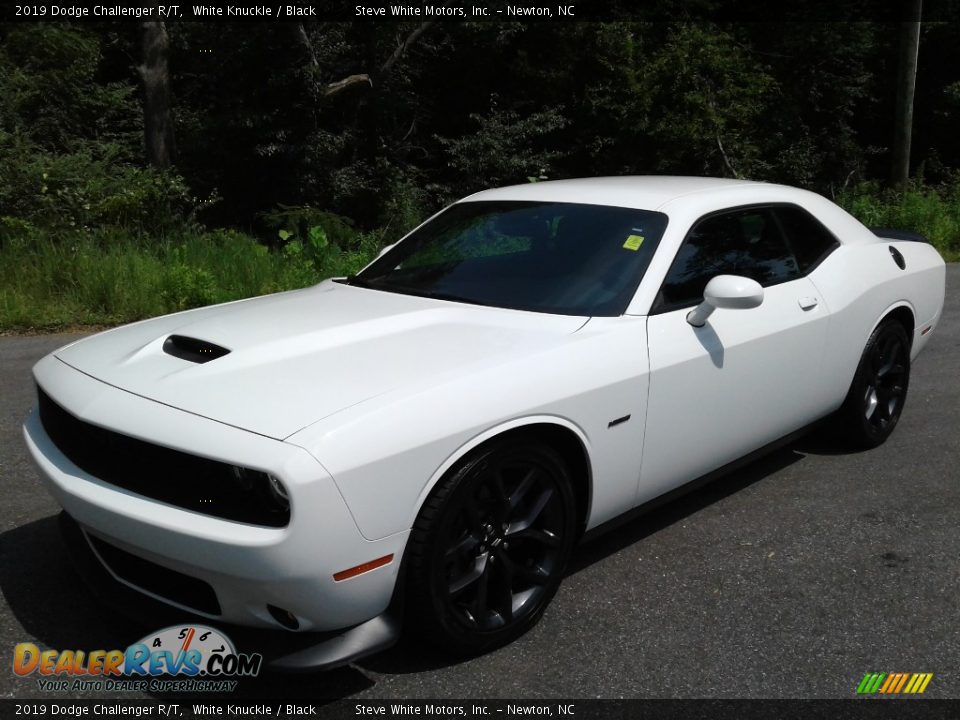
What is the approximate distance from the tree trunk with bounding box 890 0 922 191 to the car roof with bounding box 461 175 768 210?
43.5 feet

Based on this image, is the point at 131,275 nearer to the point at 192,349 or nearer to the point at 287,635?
the point at 192,349

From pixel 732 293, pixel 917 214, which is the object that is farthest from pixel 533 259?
pixel 917 214

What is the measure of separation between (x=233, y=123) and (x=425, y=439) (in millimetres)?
17481

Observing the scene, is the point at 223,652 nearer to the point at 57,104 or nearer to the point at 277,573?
the point at 277,573

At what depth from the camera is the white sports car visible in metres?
2.59

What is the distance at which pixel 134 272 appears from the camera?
8.79m

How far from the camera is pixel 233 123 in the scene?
1877cm

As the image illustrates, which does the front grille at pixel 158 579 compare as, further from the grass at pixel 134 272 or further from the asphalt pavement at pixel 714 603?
the grass at pixel 134 272

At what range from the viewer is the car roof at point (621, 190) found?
4070 millimetres

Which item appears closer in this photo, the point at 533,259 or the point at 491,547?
the point at 491,547

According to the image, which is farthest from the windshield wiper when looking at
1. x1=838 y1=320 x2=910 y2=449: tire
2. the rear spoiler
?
the rear spoiler

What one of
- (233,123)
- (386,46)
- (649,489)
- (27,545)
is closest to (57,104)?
(233,123)

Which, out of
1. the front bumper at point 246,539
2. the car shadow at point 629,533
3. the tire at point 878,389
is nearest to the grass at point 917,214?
the tire at point 878,389

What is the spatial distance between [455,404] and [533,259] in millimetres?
1263
